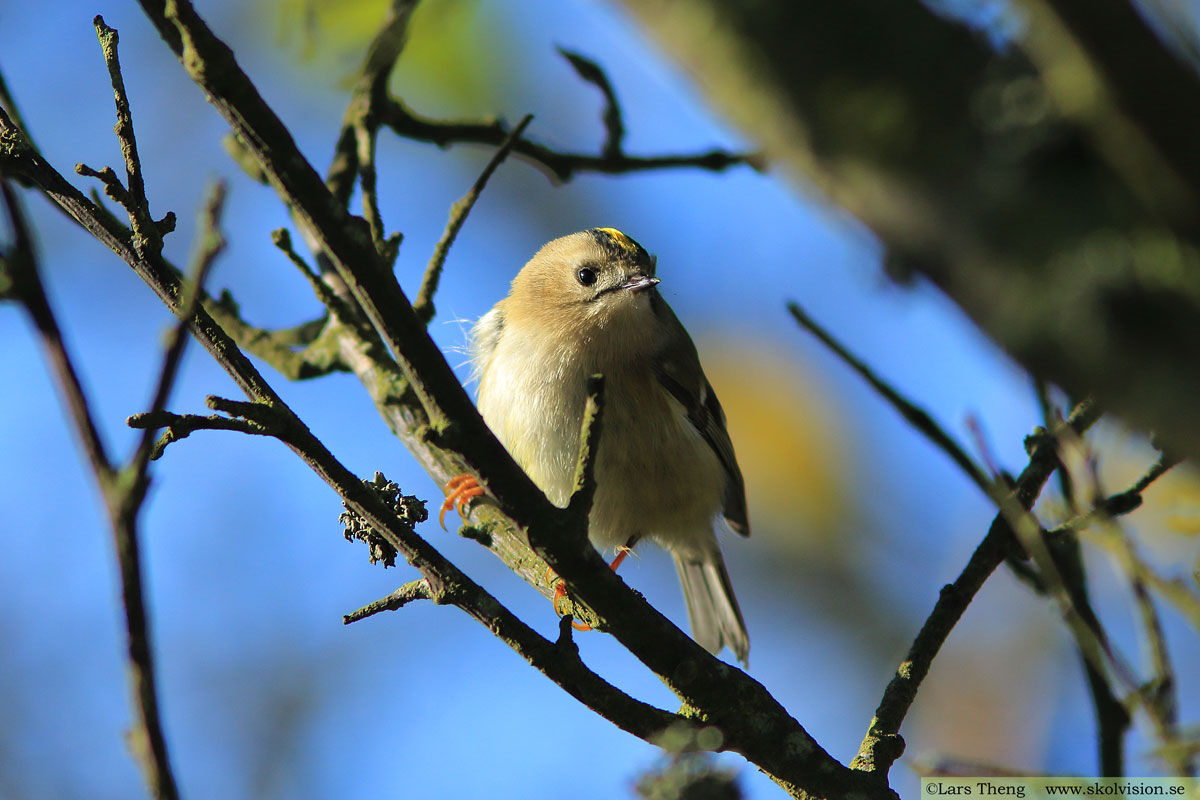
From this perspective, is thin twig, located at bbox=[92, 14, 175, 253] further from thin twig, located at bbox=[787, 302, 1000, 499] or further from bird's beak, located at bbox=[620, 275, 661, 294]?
bird's beak, located at bbox=[620, 275, 661, 294]

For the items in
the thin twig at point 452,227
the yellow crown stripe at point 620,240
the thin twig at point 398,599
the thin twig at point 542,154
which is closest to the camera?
the thin twig at point 398,599

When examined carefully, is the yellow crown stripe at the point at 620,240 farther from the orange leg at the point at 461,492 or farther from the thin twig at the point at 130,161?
the thin twig at the point at 130,161

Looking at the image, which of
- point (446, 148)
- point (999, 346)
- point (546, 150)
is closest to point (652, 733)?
point (999, 346)

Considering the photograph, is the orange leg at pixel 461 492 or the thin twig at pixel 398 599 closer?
the thin twig at pixel 398 599

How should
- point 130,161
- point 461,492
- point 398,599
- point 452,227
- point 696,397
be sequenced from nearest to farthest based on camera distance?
point 130,161
point 398,599
point 452,227
point 461,492
point 696,397

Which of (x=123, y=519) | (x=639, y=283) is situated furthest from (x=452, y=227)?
(x=123, y=519)

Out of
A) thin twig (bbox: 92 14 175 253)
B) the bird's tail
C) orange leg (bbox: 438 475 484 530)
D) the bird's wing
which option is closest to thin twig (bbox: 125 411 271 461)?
thin twig (bbox: 92 14 175 253)

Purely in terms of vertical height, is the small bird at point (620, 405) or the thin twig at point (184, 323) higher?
the small bird at point (620, 405)

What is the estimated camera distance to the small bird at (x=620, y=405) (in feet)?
11.6

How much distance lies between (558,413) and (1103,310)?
104 inches

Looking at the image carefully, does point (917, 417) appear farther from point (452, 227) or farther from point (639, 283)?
point (639, 283)

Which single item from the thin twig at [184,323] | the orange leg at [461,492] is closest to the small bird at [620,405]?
the orange leg at [461,492]

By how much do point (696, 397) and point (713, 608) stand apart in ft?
3.55

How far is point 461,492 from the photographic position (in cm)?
319
